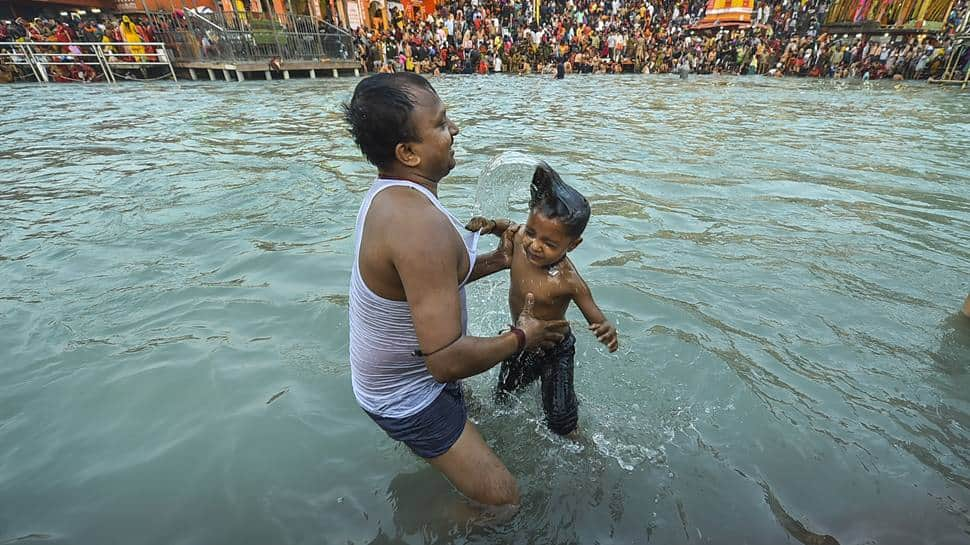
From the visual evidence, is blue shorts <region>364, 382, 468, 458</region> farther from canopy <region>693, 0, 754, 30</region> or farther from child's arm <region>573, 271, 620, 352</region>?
canopy <region>693, 0, 754, 30</region>

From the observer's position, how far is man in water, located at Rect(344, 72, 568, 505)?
159cm

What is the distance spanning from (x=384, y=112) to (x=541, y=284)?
Result: 114 centimetres

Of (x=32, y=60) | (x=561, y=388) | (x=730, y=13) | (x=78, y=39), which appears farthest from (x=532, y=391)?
(x=730, y=13)

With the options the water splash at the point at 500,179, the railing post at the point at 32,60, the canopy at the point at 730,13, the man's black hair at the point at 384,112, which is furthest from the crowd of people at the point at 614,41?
the man's black hair at the point at 384,112

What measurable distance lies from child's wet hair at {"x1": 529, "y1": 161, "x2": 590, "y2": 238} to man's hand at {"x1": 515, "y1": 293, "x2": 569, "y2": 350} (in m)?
0.37

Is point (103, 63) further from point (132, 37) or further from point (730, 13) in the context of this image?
point (730, 13)

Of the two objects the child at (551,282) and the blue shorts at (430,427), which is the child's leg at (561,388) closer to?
the child at (551,282)

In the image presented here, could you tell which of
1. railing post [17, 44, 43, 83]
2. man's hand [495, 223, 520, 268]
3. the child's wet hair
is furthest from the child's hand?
railing post [17, 44, 43, 83]

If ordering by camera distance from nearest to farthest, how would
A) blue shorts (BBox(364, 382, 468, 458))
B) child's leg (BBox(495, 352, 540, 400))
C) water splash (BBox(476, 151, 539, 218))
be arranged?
1. blue shorts (BBox(364, 382, 468, 458))
2. child's leg (BBox(495, 352, 540, 400))
3. water splash (BBox(476, 151, 539, 218))

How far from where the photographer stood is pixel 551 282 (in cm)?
233

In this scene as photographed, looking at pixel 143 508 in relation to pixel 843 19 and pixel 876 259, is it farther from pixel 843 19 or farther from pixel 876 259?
pixel 843 19

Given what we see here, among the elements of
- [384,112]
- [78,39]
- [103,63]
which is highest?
[384,112]

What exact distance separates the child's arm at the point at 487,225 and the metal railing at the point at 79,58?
2254cm

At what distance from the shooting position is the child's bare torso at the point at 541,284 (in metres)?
2.31
